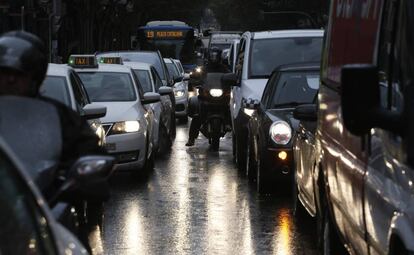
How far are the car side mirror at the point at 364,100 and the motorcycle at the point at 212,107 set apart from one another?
1531 cm

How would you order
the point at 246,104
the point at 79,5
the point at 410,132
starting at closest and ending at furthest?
the point at 410,132, the point at 246,104, the point at 79,5

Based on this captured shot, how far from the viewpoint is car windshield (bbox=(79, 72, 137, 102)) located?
15.6 m

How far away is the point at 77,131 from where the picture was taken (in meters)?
5.16

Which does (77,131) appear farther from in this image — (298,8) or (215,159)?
(298,8)

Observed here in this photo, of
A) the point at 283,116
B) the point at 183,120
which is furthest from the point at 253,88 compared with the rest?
the point at 183,120

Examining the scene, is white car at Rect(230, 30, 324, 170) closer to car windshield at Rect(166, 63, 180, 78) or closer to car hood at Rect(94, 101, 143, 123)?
car hood at Rect(94, 101, 143, 123)

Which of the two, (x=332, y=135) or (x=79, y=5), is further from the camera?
(x=79, y=5)

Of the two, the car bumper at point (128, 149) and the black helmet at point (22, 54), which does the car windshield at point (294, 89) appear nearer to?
the car bumper at point (128, 149)

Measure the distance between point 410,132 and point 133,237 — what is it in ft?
21.7

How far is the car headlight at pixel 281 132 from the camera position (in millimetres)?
12953

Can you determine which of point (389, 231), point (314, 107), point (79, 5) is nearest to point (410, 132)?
point (389, 231)

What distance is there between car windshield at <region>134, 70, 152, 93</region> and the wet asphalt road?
305 cm

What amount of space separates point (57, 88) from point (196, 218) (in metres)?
1.99

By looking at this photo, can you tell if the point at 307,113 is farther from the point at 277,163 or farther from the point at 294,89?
the point at 294,89
